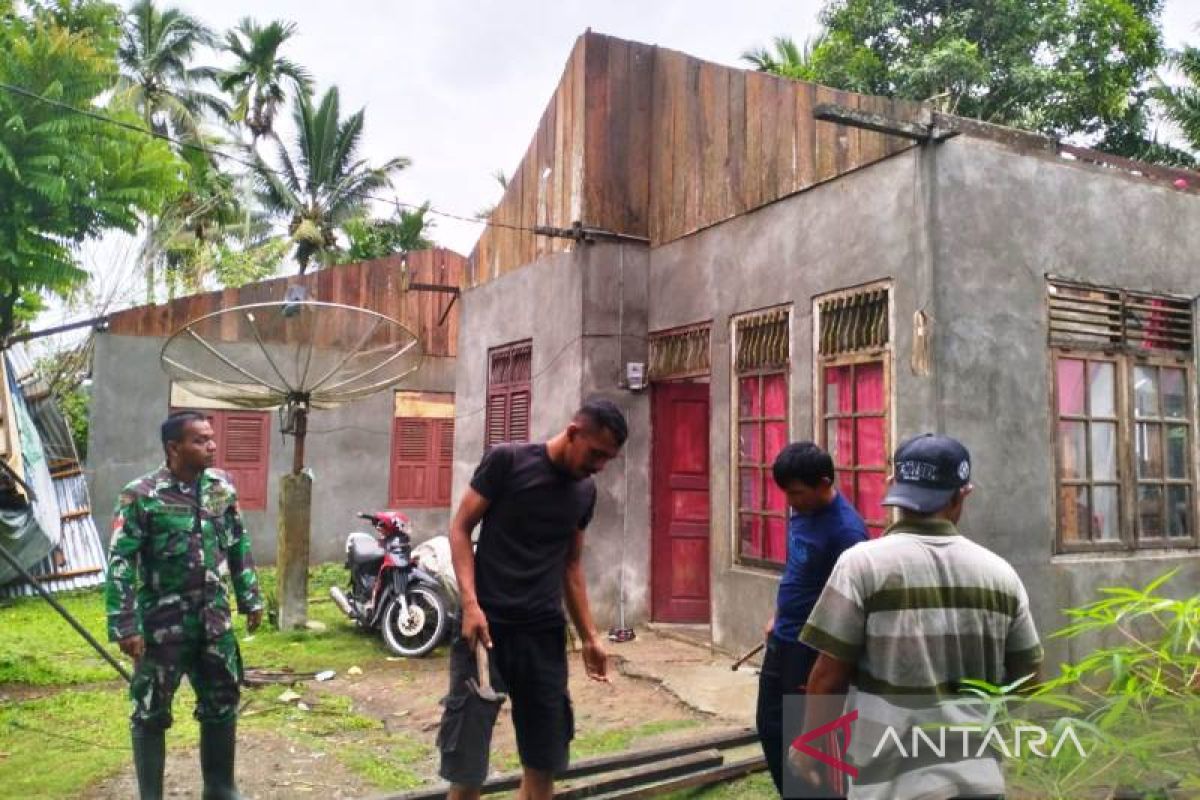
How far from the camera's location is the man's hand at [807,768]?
2361mm

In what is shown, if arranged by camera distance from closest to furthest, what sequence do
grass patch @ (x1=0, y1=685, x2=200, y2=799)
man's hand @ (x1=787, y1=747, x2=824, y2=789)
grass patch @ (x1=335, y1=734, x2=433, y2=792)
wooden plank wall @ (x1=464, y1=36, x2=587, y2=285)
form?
man's hand @ (x1=787, y1=747, x2=824, y2=789)
grass patch @ (x1=0, y1=685, x2=200, y2=799)
grass patch @ (x1=335, y1=734, x2=433, y2=792)
wooden plank wall @ (x1=464, y1=36, x2=587, y2=285)

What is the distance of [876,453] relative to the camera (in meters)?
5.78

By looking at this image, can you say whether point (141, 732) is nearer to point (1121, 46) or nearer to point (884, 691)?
point (884, 691)

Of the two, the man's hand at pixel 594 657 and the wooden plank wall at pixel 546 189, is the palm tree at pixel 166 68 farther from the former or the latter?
the man's hand at pixel 594 657

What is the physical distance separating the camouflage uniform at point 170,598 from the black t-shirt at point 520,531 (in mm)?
1397

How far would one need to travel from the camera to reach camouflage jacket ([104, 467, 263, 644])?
3643mm

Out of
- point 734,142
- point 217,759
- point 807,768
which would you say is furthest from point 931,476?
point 734,142

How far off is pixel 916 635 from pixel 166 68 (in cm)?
2683

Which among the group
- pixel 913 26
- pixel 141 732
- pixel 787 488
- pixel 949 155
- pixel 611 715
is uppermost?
pixel 913 26

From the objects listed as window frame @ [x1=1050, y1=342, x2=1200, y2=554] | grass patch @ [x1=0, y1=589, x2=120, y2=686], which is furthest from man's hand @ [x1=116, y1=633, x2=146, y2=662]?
window frame @ [x1=1050, y1=342, x2=1200, y2=554]

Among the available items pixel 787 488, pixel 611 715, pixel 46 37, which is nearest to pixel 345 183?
pixel 46 37

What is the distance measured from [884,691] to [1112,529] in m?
4.80

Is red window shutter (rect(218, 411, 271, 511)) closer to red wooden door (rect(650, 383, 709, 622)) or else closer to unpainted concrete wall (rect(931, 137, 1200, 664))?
red wooden door (rect(650, 383, 709, 622))

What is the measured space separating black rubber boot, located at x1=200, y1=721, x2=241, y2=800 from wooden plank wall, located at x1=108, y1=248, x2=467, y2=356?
30.6 feet
